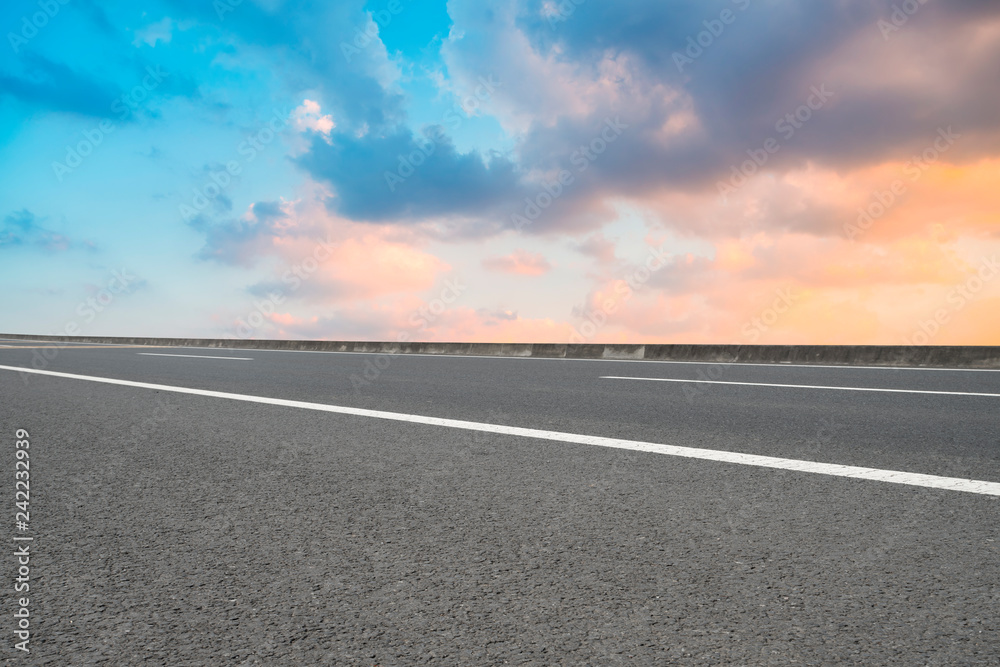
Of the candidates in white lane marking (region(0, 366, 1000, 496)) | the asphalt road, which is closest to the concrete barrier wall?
the asphalt road

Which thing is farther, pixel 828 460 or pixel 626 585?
pixel 828 460

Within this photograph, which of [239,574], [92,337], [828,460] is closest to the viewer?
[239,574]

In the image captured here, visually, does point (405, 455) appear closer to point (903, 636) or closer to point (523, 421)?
point (523, 421)

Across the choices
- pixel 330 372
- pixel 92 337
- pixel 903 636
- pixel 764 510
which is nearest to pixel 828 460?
pixel 764 510

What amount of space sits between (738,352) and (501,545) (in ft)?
44.6

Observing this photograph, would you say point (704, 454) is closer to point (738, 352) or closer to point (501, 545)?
point (501, 545)

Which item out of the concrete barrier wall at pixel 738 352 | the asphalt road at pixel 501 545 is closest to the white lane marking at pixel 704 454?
the asphalt road at pixel 501 545

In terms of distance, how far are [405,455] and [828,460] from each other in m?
2.52

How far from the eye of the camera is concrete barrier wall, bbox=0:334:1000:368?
12.9 m

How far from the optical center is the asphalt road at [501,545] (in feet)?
6.38

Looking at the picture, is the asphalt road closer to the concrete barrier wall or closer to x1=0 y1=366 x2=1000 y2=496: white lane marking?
x1=0 y1=366 x2=1000 y2=496: white lane marking

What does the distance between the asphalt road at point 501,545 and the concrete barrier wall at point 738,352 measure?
8.08 m

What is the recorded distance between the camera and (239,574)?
244 cm

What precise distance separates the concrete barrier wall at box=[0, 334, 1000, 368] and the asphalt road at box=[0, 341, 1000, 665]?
26.5 ft
